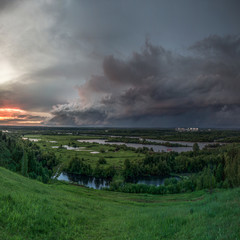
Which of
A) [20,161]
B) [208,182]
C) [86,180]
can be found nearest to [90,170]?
[86,180]

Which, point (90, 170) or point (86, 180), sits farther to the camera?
point (90, 170)

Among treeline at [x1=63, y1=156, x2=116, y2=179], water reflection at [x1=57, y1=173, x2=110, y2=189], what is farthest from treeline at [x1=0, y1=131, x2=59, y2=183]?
treeline at [x1=63, y1=156, x2=116, y2=179]

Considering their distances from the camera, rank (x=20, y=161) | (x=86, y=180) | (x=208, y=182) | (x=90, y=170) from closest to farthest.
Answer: (x=208, y=182) → (x=20, y=161) → (x=86, y=180) → (x=90, y=170)

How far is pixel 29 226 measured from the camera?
8.27 metres

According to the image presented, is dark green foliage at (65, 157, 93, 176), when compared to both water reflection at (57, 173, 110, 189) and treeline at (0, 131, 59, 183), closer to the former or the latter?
water reflection at (57, 173, 110, 189)

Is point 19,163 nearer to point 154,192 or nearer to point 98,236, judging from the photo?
point 154,192

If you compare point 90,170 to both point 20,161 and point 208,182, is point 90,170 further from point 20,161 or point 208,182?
point 208,182

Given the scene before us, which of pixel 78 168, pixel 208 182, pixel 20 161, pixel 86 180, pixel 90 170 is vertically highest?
pixel 20 161

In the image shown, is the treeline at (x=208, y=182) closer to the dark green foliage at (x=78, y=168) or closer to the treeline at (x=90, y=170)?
the treeline at (x=90, y=170)

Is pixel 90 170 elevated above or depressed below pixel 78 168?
below

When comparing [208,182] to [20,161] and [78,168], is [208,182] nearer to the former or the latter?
[78,168]

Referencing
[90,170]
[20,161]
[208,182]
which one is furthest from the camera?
[90,170]

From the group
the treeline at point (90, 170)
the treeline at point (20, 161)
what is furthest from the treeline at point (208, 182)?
the treeline at point (20, 161)

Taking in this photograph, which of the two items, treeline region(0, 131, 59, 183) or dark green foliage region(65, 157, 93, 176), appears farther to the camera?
dark green foliage region(65, 157, 93, 176)
